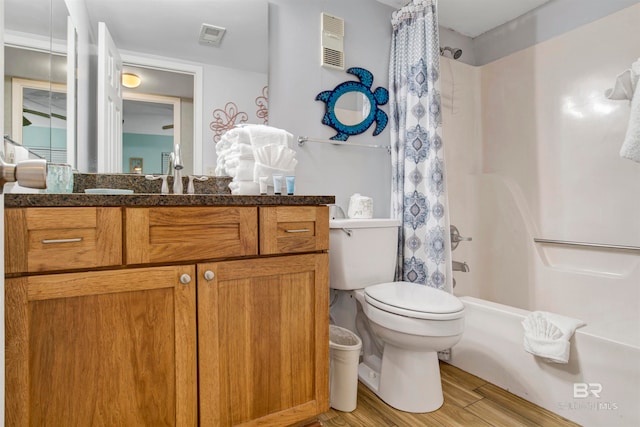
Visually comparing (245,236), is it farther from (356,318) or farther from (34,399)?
(356,318)

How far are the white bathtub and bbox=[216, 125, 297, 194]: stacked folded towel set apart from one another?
1242 mm

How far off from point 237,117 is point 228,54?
0.31 meters

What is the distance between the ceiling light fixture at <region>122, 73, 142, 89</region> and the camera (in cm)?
158

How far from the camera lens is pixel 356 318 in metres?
1.98

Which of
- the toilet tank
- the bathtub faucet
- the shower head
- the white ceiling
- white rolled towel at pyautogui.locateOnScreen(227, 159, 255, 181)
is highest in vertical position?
the white ceiling

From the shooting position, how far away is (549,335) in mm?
1502

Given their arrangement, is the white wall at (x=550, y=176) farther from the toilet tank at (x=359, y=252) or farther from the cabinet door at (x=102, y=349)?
the cabinet door at (x=102, y=349)

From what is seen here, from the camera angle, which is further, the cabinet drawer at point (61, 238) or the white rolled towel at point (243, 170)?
the white rolled towel at point (243, 170)

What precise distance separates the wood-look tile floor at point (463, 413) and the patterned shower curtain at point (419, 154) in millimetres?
515

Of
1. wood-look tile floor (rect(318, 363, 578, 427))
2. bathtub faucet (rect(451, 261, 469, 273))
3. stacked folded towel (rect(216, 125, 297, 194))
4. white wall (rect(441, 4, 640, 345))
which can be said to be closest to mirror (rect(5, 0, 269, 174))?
stacked folded towel (rect(216, 125, 297, 194))

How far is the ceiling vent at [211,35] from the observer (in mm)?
1709

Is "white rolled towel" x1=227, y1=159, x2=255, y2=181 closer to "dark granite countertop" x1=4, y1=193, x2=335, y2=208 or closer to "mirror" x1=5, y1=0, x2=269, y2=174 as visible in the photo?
"mirror" x1=5, y1=0, x2=269, y2=174

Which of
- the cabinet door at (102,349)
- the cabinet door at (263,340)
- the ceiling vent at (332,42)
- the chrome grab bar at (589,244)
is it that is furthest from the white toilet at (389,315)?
the chrome grab bar at (589,244)

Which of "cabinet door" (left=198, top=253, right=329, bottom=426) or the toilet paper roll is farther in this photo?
the toilet paper roll
